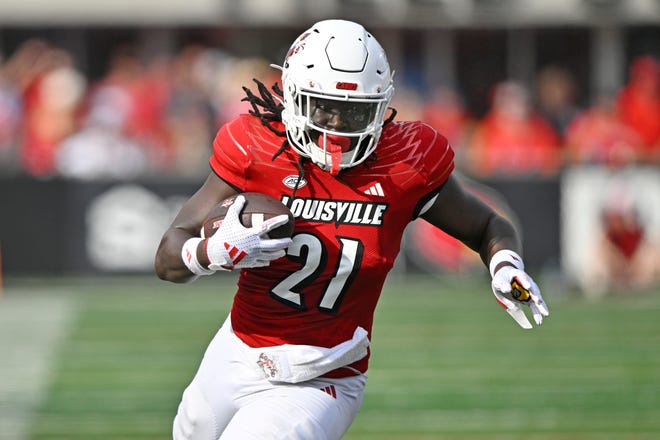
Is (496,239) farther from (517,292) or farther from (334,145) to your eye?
(334,145)

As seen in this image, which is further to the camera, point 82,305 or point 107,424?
point 82,305

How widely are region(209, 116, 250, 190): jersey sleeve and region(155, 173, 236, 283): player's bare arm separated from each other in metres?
0.03

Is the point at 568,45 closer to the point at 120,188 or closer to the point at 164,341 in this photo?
the point at 120,188

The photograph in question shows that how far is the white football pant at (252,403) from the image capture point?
12.5 ft

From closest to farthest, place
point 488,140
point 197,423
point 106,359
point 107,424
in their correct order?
point 197,423 → point 107,424 → point 106,359 → point 488,140

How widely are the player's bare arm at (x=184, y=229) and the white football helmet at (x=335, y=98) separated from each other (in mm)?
282

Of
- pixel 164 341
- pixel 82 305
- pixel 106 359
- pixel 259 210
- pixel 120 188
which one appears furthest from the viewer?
pixel 120 188

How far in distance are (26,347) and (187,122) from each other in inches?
200

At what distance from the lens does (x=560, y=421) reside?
7246 millimetres

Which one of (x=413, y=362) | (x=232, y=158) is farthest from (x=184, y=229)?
(x=413, y=362)

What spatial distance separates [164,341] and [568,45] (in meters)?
8.91

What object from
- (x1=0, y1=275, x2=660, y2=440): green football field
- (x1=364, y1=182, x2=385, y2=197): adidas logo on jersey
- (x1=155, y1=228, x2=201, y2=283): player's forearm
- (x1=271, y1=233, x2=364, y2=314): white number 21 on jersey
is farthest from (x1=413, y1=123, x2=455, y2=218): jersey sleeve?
(x1=0, y1=275, x2=660, y2=440): green football field

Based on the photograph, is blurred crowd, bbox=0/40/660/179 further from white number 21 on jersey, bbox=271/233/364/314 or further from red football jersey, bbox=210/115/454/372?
white number 21 on jersey, bbox=271/233/364/314

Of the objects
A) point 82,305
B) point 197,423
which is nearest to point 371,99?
point 197,423
